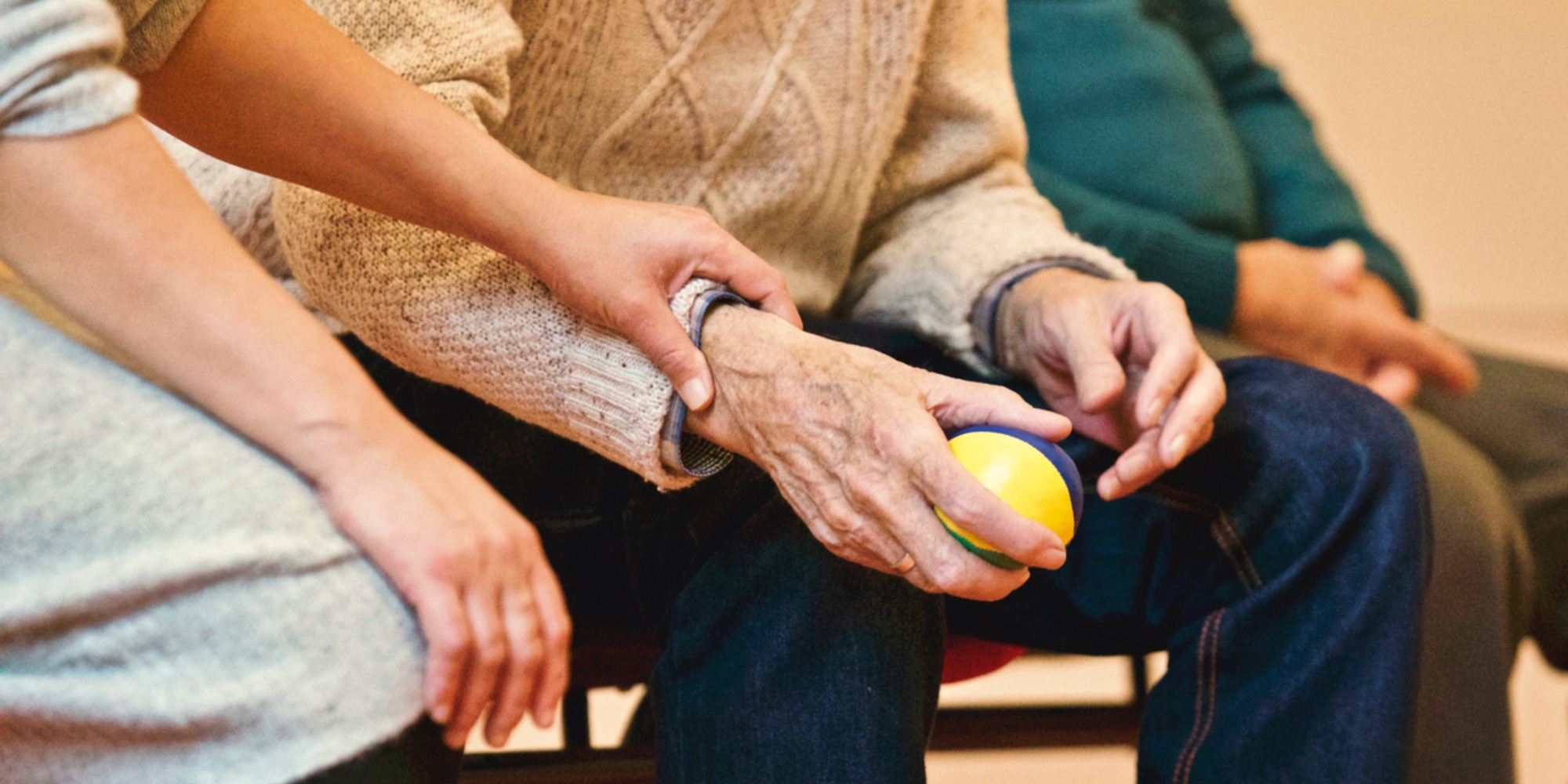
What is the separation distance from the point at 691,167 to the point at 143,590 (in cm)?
50

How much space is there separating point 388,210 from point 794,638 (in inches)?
13.3

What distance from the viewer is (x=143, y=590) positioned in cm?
42

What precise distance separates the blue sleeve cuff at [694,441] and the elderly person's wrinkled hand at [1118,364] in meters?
0.24

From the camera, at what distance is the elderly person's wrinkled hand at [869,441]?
539 mm

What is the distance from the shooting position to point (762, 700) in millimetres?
630

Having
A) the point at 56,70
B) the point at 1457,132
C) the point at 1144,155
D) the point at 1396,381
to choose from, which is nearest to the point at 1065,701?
the point at 1396,381

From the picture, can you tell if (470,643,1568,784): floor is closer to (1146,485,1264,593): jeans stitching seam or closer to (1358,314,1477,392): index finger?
(1358,314,1477,392): index finger

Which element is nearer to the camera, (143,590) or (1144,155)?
(143,590)

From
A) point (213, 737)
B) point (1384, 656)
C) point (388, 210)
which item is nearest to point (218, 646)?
point (213, 737)

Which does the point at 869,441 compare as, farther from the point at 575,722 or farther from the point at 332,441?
the point at 575,722

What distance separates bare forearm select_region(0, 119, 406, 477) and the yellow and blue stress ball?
0.29 metres

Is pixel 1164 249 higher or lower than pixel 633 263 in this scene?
lower

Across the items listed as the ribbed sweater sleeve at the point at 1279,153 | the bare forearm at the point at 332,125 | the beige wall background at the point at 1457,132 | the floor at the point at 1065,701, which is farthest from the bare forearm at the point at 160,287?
the beige wall background at the point at 1457,132

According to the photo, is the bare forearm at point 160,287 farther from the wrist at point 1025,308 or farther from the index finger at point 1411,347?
the index finger at point 1411,347
